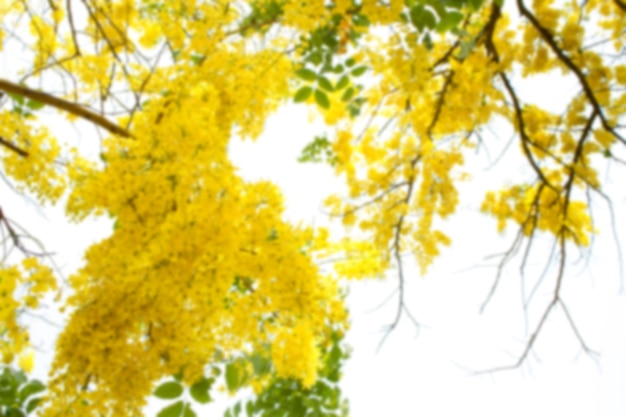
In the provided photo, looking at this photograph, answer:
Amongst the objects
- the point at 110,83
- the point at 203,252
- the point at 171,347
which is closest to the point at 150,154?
the point at 203,252

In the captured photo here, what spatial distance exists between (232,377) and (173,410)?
0.57 ft

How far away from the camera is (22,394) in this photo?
2078 mm

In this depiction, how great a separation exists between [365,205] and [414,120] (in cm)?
41

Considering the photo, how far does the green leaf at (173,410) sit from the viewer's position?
155cm

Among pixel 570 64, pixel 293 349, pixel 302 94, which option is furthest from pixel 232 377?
pixel 570 64

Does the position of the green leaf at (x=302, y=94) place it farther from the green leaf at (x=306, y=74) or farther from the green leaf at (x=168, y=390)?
the green leaf at (x=168, y=390)

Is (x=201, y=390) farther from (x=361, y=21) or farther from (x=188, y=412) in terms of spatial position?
(x=361, y=21)

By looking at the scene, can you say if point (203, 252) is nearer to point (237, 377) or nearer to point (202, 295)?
point (202, 295)

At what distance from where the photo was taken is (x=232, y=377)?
1591mm

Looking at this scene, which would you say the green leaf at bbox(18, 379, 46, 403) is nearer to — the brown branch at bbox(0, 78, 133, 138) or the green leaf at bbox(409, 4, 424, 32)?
the brown branch at bbox(0, 78, 133, 138)

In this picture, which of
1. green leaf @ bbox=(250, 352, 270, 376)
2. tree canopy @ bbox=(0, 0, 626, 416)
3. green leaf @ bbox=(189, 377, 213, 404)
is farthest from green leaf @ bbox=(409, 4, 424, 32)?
green leaf @ bbox=(189, 377, 213, 404)

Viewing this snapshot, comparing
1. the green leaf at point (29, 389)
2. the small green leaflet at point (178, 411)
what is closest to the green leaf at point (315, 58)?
the small green leaflet at point (178, 411)

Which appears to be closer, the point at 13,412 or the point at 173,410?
the point at 173,410

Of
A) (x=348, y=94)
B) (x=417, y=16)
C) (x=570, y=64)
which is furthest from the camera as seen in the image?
(x=348, y=94)
